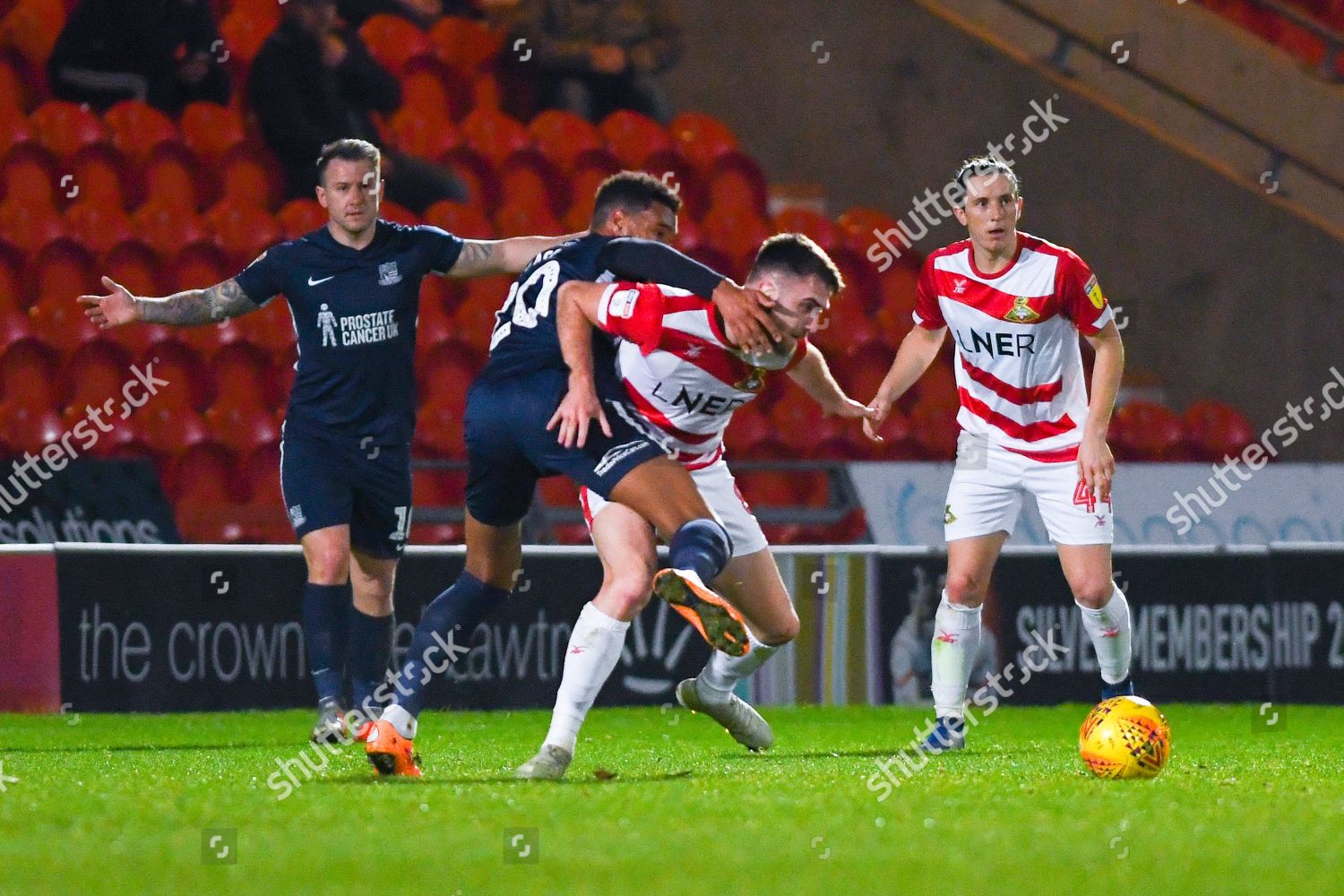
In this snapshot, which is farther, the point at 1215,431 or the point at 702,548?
the point at 1215,431

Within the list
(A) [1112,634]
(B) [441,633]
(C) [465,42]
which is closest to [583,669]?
(B) [441,633]

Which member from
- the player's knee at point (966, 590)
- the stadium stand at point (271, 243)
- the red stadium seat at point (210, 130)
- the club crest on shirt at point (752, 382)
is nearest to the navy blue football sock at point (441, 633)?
the club crest on shirt at point (752, 382)

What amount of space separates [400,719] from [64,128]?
6.48 meters

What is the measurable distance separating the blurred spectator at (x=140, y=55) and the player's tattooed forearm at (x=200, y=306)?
427 centimetres

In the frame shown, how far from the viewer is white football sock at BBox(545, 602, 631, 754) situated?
4.85 metres

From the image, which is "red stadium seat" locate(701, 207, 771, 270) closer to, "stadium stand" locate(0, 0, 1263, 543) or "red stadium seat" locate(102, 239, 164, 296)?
"stadium stand" locate(0, 0, 1263, 543)

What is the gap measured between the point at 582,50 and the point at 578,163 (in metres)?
1.22

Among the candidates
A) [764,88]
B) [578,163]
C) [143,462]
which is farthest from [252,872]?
[764,88]

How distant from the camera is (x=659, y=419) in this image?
557cm

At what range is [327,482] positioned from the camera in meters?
6.62

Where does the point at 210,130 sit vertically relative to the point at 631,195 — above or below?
above

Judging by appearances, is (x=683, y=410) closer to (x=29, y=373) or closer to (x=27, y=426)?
(x=27, y=426)

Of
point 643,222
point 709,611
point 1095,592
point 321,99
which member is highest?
point 321,99

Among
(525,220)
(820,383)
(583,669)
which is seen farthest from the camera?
(525,220)
